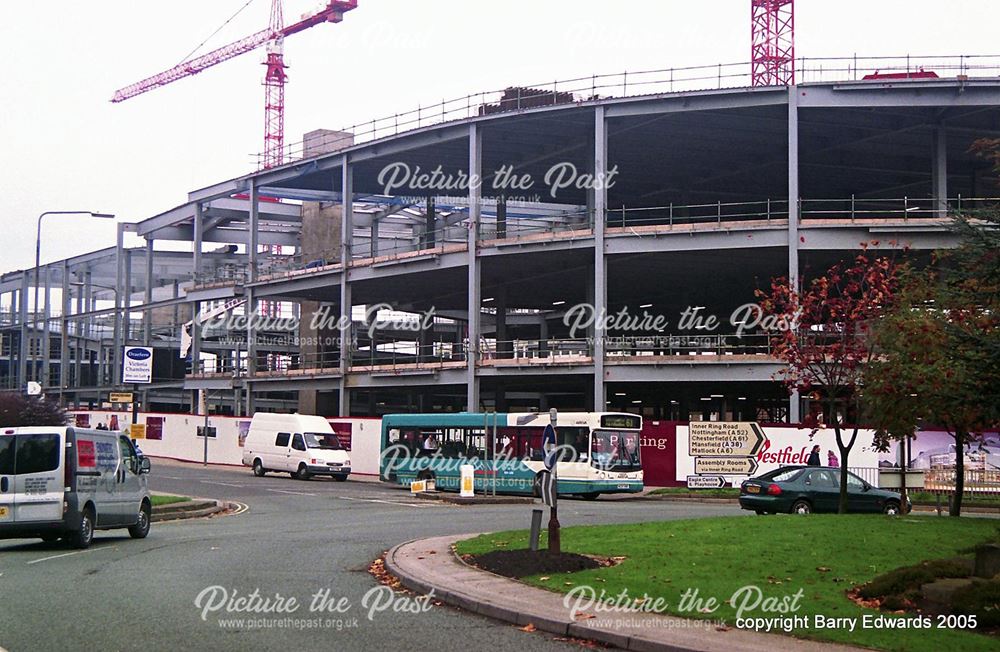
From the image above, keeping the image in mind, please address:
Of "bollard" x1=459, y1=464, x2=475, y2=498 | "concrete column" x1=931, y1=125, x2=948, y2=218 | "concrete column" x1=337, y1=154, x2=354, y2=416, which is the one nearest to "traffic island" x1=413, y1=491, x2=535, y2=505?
"bollard" x1=459, y1=464, x2=475, y2=498

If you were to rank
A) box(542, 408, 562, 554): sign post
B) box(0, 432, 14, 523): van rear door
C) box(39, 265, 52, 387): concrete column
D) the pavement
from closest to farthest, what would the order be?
1. the pavement
2. box(542, 408, 562, 554): sign post
3. box(0, 432, 14, 523): van rear door
4. box(39, 265, 52, 387): concrete column

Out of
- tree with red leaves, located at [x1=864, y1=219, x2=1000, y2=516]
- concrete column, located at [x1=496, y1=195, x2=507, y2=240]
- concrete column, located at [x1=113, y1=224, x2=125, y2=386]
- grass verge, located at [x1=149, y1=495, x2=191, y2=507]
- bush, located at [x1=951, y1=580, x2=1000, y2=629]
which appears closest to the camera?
bush, located at [x1=951, y1=580, x2=1000, y2=629]

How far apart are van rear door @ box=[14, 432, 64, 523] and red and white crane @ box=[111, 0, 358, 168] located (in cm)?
10947

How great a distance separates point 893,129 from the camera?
48625mm

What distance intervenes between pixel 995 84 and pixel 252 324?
132ft

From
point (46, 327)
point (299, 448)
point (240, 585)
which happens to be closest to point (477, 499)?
point (299, 448)

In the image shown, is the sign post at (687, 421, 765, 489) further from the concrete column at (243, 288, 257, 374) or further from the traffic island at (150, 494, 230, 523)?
the concrete column at (243, 288, 257, 374)

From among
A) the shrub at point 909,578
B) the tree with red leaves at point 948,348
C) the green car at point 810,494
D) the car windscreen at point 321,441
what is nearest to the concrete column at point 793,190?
the green car at point 810,494

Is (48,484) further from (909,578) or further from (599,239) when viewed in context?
(599,239)

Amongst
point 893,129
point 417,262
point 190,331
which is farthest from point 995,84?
point 190,331

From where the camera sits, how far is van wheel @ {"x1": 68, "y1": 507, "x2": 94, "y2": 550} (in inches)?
733

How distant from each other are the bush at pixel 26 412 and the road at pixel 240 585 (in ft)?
47.7

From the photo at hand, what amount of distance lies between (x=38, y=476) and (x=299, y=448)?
92.3ft

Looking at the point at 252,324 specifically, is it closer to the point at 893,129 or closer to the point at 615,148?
the point at 615,148
